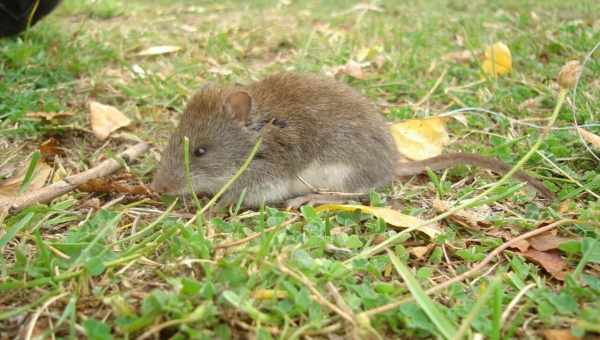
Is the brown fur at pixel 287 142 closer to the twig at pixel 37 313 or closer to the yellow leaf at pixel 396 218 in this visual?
the yellow leaf at pixel 396 218

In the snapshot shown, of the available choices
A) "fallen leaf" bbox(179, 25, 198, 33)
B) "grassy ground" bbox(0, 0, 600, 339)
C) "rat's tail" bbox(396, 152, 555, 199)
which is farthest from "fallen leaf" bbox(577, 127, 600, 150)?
"fallen leaf" bbox(179, 25, 198, 33)

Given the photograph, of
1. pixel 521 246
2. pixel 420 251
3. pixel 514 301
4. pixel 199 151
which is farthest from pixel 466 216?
pixel 199 151

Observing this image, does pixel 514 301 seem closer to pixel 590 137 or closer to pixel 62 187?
pixel 590 137

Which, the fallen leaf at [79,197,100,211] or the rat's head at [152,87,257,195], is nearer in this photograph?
the fallen leaf at [79,197,100,211]

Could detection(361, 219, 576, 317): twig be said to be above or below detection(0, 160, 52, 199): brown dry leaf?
below

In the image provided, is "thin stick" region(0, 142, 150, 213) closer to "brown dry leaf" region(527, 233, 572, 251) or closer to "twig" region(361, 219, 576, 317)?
"twig" region(361, 219, 576, 317)

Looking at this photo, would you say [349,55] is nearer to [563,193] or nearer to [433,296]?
[563,193]
